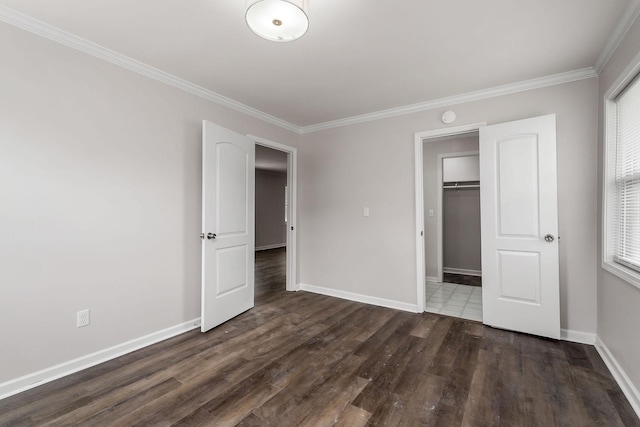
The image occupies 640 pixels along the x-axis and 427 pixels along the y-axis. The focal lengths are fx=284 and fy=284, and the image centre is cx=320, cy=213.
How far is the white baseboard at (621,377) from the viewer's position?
1.71 m

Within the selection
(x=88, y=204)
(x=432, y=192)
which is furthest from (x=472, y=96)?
(x=88, y=204)

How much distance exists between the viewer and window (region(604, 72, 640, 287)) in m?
1.92

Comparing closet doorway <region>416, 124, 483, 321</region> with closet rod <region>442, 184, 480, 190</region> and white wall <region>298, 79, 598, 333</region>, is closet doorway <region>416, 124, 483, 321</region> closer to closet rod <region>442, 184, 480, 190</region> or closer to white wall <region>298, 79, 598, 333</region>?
closet rod <region>442, 184, 480, 190</region>

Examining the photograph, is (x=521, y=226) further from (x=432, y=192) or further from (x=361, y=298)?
(x=432, y=192)

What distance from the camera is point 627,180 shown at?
2.04 meters

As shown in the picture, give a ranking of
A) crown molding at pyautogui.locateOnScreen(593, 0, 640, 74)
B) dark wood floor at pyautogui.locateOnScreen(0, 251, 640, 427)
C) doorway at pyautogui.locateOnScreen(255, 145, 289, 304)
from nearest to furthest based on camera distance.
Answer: dark wood floor at pyautogui.locateOnScreen(0, 251, 640, 427) < crown molding at pyautogui.locateOnScreen(593, 0, 640, 74) < doorway at pyautogui.locateOnScreen(255, 145, 289, 304)

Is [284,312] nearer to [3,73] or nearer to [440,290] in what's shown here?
[440,290]

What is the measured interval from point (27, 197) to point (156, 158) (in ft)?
3.06

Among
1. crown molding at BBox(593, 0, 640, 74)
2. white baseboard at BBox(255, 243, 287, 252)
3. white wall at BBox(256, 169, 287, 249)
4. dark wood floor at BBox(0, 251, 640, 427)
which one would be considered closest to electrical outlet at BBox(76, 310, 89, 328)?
dark wood floor at BBox(0, 251, 640, 427)

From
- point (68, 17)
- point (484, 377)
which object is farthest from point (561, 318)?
point (68, 17)

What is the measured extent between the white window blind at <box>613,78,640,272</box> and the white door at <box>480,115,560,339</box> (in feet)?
1.36

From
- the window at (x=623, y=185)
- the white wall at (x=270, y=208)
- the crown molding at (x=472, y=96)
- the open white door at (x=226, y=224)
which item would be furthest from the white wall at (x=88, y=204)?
the white wall at (x=270, y=208)

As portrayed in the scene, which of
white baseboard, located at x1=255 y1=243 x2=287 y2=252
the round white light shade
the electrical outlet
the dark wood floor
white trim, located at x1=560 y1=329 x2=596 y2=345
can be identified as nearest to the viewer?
the round white light shade

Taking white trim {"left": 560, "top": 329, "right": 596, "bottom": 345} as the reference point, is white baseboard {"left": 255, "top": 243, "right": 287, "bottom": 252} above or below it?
above
